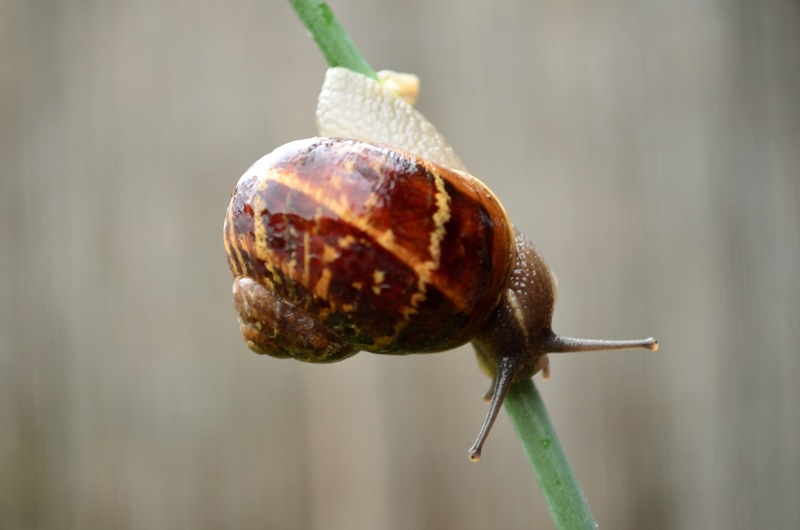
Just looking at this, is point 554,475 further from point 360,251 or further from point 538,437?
point 360,251

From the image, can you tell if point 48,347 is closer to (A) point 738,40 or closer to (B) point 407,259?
(B) point 407,259

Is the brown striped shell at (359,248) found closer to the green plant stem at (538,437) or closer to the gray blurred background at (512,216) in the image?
the green plant stem at (538,437)

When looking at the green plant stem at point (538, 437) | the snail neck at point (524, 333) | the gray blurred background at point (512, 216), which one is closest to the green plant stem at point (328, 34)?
the green plant stem at point (538, 437)

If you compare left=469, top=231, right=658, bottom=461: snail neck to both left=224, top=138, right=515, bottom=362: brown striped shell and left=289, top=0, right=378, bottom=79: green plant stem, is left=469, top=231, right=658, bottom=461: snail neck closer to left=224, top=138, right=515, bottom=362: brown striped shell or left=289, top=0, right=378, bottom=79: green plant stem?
left=224, top=138, right=515, bottom=362: brown striped shell

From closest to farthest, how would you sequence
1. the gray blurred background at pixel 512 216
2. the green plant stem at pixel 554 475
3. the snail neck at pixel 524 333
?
1. the green plant stem at pixel 554 475
2. the snail neck at pixel 524 333
3. the gray blurred background at pixel 512 216

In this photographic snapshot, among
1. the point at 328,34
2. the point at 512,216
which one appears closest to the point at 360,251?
the point at 328,34

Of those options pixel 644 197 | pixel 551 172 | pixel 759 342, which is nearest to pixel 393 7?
pixel 551 172

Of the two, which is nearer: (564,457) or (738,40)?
(564,457)
